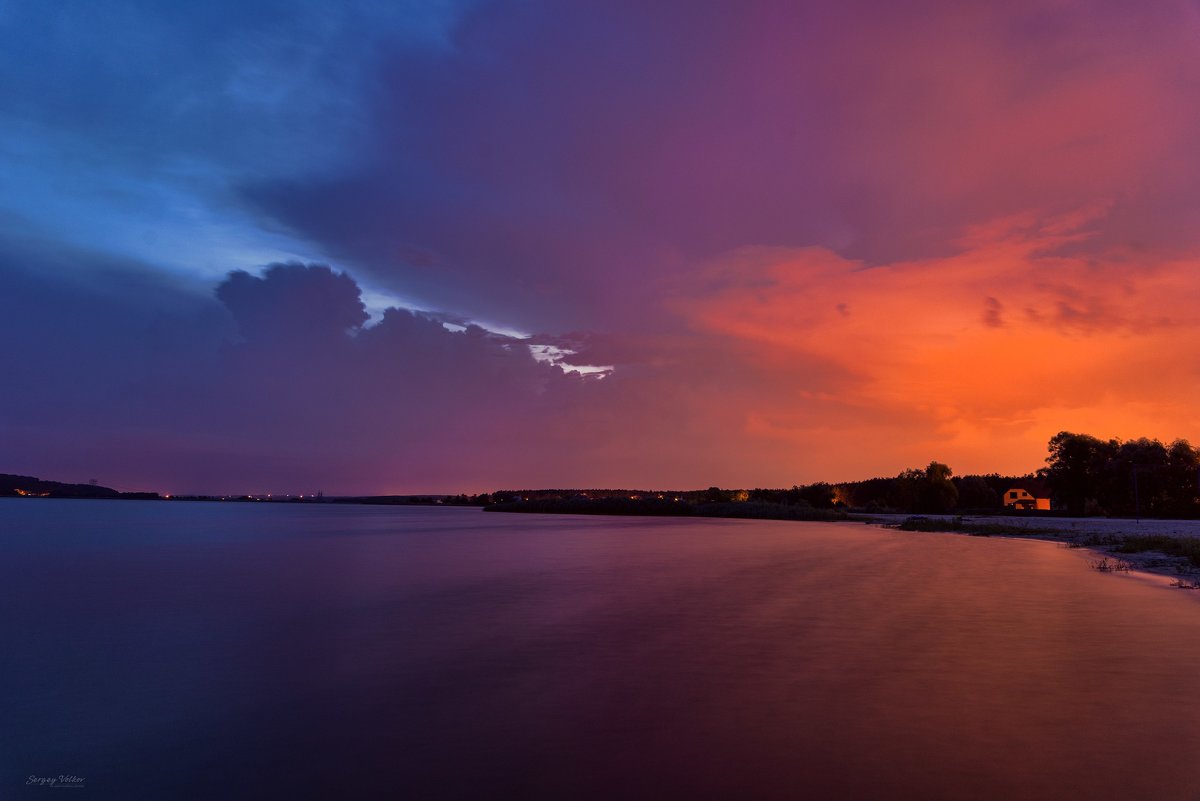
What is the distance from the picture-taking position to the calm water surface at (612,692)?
28.0ft

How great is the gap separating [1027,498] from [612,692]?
579 feet

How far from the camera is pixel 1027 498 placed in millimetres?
160125

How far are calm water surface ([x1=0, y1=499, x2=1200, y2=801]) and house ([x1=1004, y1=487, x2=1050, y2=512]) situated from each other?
150294 mm

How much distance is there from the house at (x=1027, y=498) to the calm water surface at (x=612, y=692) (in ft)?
493

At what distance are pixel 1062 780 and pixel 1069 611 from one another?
49.5 ft

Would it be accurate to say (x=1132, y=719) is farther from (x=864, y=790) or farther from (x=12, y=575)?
(x=12, y=575)

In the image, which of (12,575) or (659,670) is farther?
(12,575)

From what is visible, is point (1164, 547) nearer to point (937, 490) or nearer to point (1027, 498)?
point (937, 490)

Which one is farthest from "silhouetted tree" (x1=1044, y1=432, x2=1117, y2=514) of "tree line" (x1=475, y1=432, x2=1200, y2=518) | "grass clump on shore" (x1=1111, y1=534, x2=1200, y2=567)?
"grass clump on shore" (x1=1111, y1=534, x2=1200, y2=567)

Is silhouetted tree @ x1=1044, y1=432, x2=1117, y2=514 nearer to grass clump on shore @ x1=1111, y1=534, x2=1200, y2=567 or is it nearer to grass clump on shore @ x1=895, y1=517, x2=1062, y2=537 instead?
grass clump on shore @ x1=895, y1=517, x2=1062, y2=537

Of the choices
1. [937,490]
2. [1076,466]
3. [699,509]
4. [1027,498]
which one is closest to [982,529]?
[1076,466]

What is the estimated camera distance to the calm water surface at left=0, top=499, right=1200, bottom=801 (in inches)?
336

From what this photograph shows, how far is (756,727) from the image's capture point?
34.1 ft

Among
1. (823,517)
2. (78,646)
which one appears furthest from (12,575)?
(823,517)
